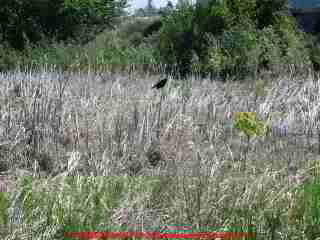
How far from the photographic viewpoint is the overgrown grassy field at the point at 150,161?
10.6 feet

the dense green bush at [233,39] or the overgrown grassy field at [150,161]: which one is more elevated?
the dense green bush at [233,39]

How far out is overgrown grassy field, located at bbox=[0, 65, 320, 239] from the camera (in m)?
3.22

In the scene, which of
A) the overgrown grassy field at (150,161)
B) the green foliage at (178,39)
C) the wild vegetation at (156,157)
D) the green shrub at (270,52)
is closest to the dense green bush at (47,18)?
the green foliage at (178,39)

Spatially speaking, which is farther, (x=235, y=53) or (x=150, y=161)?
(x=235, y=53)

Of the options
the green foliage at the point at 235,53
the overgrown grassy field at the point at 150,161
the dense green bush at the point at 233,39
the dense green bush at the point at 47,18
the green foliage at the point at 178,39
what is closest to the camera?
the overgrown grassy field at the point at 150,161

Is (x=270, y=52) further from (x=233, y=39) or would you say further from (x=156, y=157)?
(x=156, y=157)

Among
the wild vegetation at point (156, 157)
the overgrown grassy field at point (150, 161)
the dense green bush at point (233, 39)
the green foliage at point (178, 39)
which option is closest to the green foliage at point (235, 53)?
the dense green bush at point (233, 39)

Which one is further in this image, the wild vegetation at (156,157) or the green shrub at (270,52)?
the green shrub at (270,52)

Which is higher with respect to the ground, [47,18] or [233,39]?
[47,18]

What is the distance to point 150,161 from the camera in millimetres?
4730

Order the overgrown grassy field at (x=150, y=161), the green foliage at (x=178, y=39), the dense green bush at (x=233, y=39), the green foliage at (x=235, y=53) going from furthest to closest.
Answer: the green foliage at (x=178, y=39) → the dense green bush at (x=233, y=39) → the green foliage at (x=235, y=53) → the overgrown grassy field at (x=150, y=161)

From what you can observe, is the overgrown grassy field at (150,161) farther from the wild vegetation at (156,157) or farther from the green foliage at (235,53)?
the green foliage at (235,53)

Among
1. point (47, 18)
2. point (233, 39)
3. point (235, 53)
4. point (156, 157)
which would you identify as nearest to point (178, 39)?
point (233, 39)

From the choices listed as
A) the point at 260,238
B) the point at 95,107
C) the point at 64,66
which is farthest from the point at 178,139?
the point at 64,66
